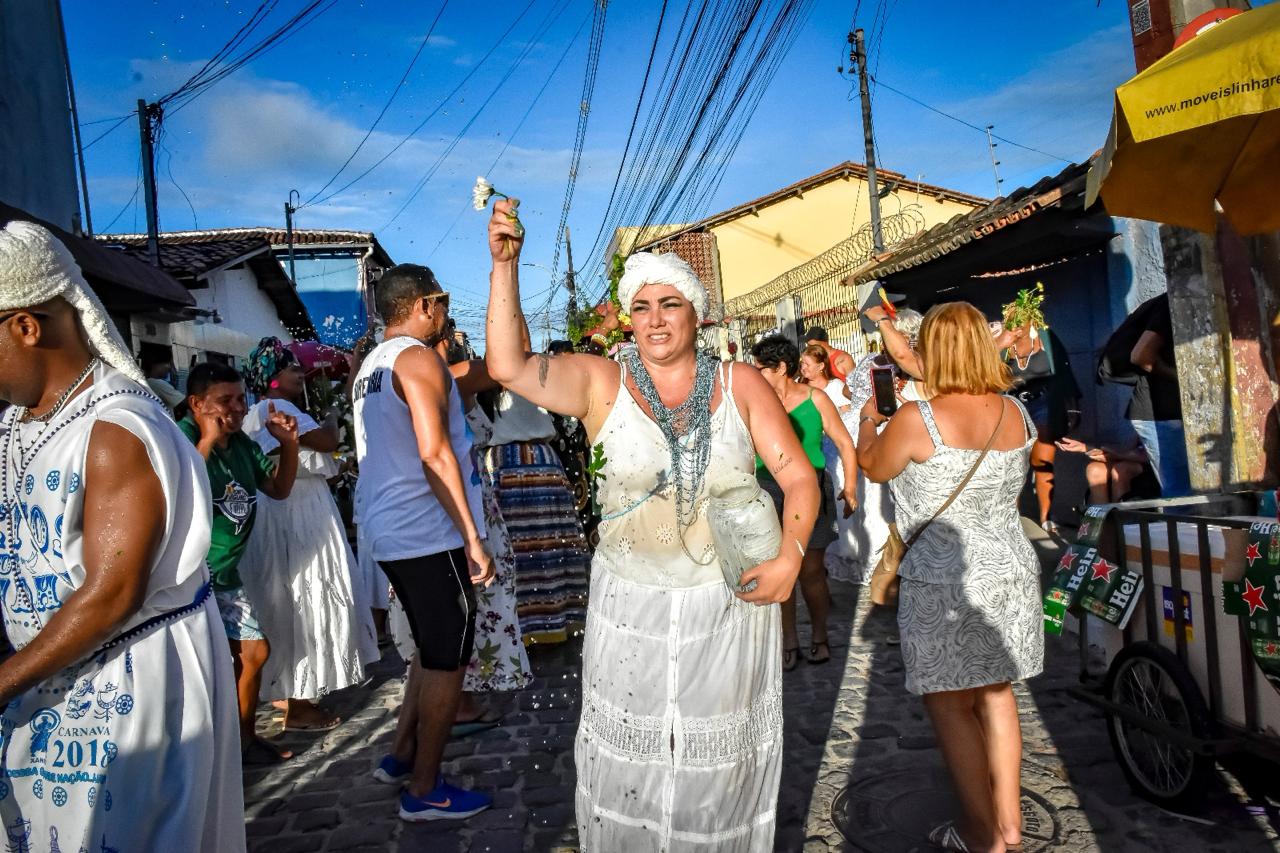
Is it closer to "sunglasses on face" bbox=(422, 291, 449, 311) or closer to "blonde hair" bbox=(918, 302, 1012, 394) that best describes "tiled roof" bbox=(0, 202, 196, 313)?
"sunglasses on face" bbox=(422, 291, 449, 311)

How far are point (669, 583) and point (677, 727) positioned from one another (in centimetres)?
40

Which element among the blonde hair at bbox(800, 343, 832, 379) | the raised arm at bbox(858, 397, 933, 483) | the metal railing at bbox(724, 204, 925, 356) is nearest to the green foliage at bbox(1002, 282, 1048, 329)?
the blonde hair at bbox(800, 343, 832, 379)

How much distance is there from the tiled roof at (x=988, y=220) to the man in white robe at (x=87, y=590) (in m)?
7.99

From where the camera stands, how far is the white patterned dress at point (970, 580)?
122 inches

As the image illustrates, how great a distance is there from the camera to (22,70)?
389 inches

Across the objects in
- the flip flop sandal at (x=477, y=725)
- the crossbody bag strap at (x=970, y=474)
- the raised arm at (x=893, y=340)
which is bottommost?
the flip flop sandal at (x=477, y=725)

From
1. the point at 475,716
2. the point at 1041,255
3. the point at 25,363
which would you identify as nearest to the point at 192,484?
the point at 25,363

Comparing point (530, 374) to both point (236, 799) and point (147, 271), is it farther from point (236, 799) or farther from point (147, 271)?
point (147, 271)

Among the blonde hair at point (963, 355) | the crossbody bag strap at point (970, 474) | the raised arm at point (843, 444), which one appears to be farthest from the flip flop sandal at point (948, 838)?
the raised arm at point (843, 444)

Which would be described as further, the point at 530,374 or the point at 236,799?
the point at 530,374

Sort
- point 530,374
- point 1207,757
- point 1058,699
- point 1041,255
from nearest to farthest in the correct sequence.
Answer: point 530,374
point 1207,757
point 1058,699
point 1041,255

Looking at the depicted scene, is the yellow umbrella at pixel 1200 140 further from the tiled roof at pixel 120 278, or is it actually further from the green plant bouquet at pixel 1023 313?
the tiled roof at pixel 120 278

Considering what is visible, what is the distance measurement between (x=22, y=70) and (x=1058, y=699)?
39.4 feet

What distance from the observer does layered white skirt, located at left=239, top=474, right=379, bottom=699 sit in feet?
15.7
